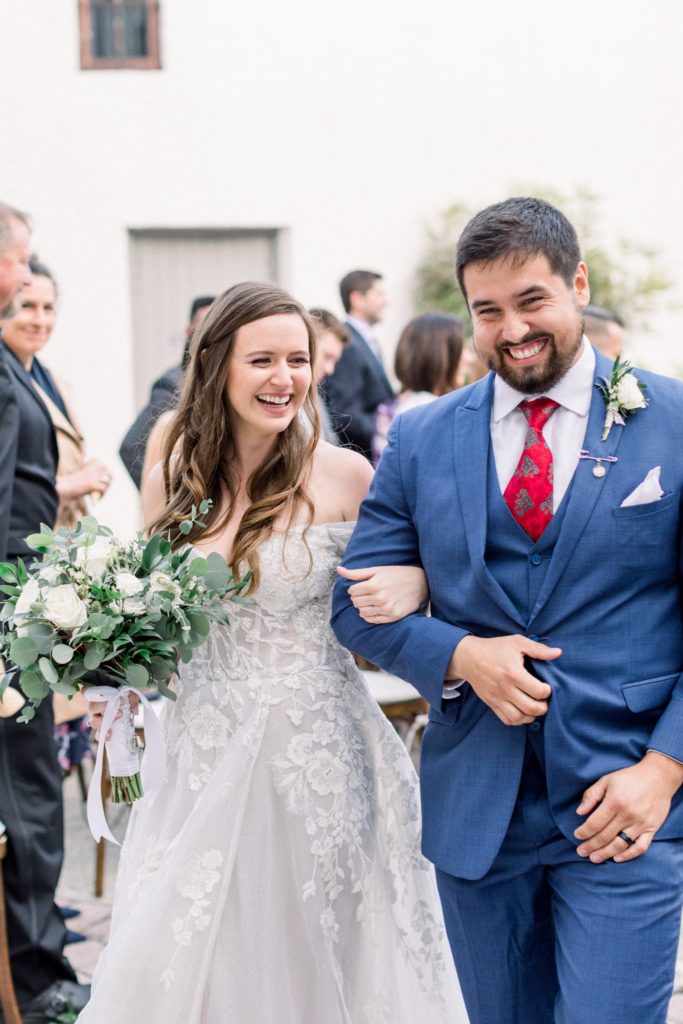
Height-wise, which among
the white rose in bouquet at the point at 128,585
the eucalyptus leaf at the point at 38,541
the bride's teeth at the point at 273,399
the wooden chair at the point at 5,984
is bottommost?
the wooden chair at the point at 5,984

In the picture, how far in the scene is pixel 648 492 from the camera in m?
2.42

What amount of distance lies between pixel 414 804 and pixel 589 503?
1088 millimetres

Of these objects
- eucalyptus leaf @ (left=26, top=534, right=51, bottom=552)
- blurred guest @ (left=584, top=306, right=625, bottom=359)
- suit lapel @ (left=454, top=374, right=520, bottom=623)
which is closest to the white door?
blurred guest @ (left=584, top=306, right=625, bottom=359)

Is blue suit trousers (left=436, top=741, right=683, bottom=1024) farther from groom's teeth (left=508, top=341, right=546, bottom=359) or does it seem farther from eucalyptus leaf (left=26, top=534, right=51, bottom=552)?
eucalyptus leaf (left=26, top=534, right=51, bottom=552)

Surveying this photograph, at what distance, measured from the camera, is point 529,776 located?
2.57 m

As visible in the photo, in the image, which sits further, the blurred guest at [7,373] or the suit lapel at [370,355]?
the suit lapel at [370,355]

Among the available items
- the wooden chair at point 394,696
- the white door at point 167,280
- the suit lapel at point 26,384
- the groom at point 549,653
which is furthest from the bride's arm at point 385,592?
the white door at point 167,280

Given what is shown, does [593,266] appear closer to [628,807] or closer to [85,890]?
[85,890]

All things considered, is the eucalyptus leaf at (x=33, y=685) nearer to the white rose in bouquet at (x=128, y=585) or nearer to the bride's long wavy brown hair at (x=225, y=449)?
the white rose in bouquet at (x=128, y=585)

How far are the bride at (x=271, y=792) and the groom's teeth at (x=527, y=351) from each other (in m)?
0.69

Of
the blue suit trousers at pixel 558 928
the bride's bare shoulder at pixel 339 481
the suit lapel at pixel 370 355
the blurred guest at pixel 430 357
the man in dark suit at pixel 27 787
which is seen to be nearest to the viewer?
the blue suit trousers at pixel 558 928

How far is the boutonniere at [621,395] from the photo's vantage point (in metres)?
2.51

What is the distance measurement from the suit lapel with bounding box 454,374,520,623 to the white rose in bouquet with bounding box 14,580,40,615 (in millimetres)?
931

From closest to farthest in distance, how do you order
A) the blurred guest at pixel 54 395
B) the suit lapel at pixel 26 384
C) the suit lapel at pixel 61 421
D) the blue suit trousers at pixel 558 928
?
A: the blue suit trousers at pixel 558 928 → the suit lapel at pixel 26 384 → the blurred guest at pixel 54 395 → the suit lapel at pixel 61 421
